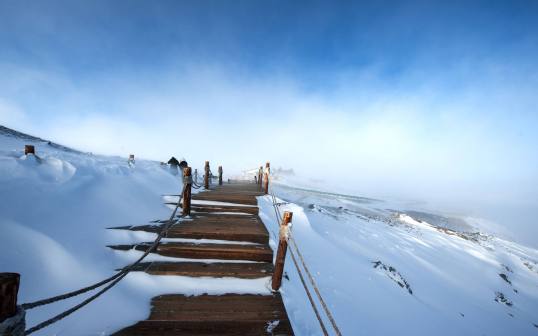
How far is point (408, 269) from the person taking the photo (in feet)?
32.7

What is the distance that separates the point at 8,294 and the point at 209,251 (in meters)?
3.08

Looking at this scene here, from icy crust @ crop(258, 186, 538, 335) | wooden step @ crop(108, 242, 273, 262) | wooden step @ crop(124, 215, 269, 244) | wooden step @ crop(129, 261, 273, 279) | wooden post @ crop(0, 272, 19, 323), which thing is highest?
wooden post @ crop(0, 272, 19, 323)

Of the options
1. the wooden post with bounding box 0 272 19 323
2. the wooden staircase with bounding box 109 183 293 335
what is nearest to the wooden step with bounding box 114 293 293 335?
the wooden staircase with bounding box 109 183 293 335

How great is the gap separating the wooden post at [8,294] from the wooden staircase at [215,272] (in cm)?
165

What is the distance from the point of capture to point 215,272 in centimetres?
382

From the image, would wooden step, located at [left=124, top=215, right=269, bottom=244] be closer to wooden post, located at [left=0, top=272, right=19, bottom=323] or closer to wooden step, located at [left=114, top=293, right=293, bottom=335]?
wooden step, located at [left=114, top=293, right=293, bottom=335]

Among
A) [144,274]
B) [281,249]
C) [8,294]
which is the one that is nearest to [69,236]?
[144,274]

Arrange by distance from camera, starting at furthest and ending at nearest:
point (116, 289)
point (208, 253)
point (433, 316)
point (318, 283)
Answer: point (433, 316) → point (318, 283) → point (208, 253) → point (116, 289)

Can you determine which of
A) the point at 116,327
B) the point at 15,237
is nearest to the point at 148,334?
the point at 116,327

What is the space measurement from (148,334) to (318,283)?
421 cm

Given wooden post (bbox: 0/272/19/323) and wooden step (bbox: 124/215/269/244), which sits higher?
wooden post (bbox: 0/272/19/323)

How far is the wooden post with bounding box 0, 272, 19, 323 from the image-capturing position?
126 centimetres

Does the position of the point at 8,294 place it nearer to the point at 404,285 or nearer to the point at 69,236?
the point at 69,236

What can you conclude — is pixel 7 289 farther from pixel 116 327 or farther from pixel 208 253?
pixel 208 253
